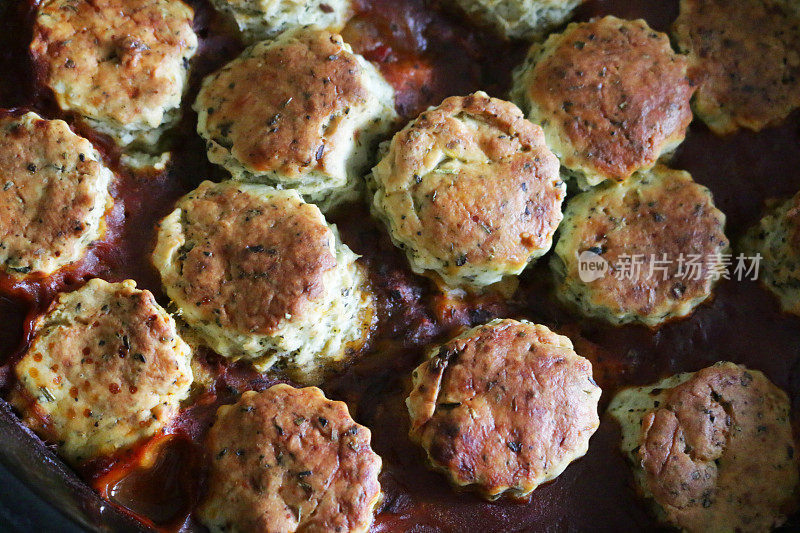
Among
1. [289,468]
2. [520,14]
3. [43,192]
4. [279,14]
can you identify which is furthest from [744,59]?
[43,192]

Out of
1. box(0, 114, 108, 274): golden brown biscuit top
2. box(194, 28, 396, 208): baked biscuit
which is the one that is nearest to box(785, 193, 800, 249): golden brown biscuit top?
box(194, 28, 396, 208): baked biscuit

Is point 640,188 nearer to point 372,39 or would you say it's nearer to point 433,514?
point 372,39

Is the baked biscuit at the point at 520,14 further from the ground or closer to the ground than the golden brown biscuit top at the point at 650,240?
further from the ground

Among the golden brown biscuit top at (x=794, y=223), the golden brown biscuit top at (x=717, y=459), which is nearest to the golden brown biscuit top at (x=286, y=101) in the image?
the golden brown biscuit top at (x=717, y=459)

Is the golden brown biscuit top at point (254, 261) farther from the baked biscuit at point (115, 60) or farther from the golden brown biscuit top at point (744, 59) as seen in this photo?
the golden brown biscuit top at point (744, 59)

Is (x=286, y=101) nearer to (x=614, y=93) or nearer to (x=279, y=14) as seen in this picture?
(x=279, y=14)

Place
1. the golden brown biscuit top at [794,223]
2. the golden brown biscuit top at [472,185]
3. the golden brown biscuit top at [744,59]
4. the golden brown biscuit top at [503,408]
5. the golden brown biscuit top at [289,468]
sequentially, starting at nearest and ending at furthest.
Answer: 1. the golden brown biscuit top at [289,468]
2. the golden brown biscuit top at [503,408]
3. the golden brown biscuit top at [472,185]
4. the golden brown biscuit top at [794,223]
5. the golden brown biscuit top at [744,59]
